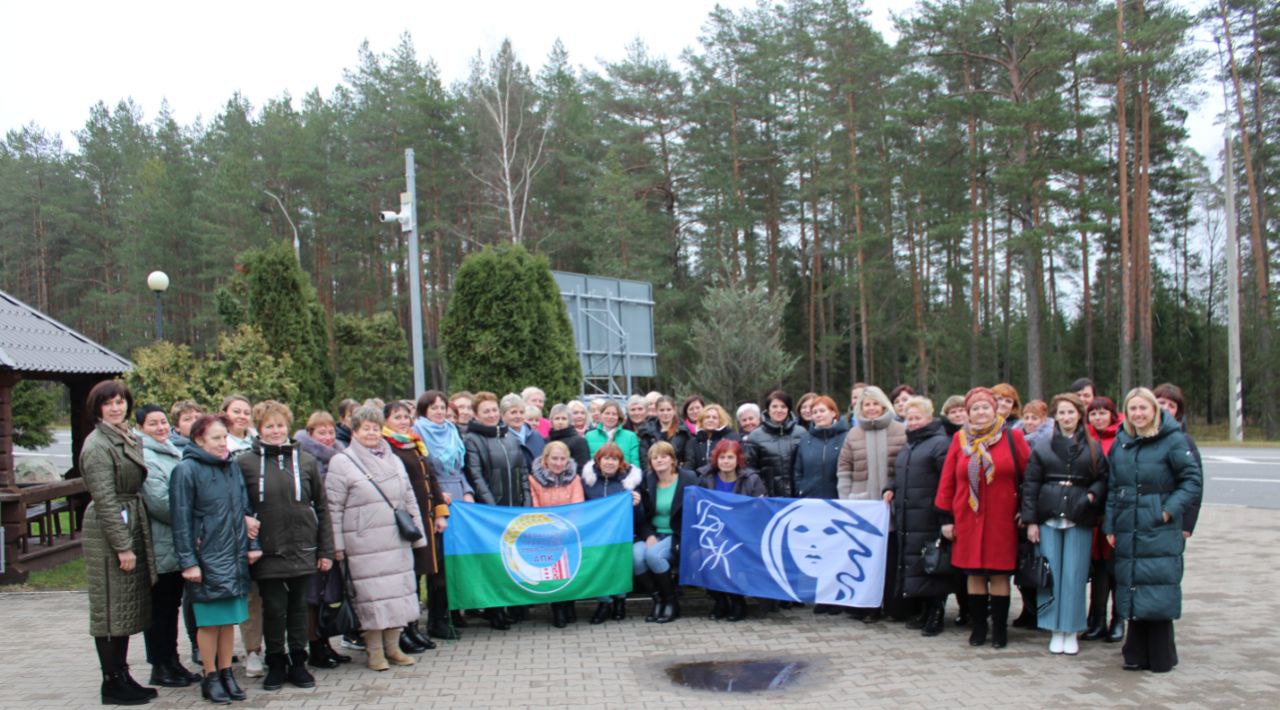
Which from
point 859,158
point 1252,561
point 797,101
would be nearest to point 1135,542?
point 1252,561

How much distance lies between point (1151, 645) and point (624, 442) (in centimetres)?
451

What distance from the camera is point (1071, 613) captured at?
643cm

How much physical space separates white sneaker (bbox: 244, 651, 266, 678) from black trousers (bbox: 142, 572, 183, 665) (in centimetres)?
47

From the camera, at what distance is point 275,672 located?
6.15 m

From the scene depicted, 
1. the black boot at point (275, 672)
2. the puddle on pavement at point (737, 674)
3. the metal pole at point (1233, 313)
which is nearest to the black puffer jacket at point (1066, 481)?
the puddle on pavement at point (737, 674)

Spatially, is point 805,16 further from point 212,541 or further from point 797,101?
point 212,541

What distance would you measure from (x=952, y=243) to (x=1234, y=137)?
33.5 ft

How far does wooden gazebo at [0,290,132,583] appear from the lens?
10539 millimetres

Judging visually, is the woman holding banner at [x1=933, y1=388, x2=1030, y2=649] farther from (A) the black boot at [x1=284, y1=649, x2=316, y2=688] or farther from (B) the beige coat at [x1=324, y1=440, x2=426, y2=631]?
(A) the black boot at [x1=284, y1=649, x2=316, y2=688]

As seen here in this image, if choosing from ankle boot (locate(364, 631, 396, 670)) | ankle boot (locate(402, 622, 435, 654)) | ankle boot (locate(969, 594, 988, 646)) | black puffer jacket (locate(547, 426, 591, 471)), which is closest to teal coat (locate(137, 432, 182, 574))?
ankle boot (locate(364, 631, 396, 670))

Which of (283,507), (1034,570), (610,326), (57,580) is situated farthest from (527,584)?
(610,326)

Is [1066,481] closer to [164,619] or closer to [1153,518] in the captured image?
[1153,518]

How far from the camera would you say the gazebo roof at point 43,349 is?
11.4m

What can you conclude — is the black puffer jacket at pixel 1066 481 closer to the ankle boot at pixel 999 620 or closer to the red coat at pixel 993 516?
the red coat at pixel 993 516
